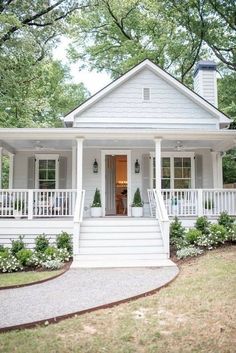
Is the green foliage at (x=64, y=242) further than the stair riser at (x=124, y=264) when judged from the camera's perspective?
Yes

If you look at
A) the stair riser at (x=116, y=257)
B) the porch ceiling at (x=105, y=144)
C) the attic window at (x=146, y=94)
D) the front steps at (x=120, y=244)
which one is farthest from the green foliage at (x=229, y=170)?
the stair riser at (x=116, y=257)

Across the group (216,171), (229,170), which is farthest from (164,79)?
(229,170)

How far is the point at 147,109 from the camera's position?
13.6 metres

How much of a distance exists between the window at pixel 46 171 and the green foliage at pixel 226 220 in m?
6.29

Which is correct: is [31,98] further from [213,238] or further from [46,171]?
[213,238]

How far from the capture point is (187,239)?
964 cm

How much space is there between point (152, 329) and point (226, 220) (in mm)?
6520

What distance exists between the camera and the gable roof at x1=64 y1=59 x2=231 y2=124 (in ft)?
43.7

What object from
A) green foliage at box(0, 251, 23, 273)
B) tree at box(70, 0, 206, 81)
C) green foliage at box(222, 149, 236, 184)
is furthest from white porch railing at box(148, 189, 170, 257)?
tree at box(70, 0, 206, 81)

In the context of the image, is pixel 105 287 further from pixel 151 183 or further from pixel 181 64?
pixel 181 64

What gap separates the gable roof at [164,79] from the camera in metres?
13.3

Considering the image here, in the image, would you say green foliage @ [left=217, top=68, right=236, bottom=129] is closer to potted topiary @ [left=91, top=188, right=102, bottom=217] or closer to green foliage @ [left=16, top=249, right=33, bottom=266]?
potted topiary @ [left=91, top=188, right=102, bottom=217]

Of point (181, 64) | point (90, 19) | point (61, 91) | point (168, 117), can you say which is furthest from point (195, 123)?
point (61, 91)

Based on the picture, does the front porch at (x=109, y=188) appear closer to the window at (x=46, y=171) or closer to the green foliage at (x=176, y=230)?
the window at (x=46, y=171)
